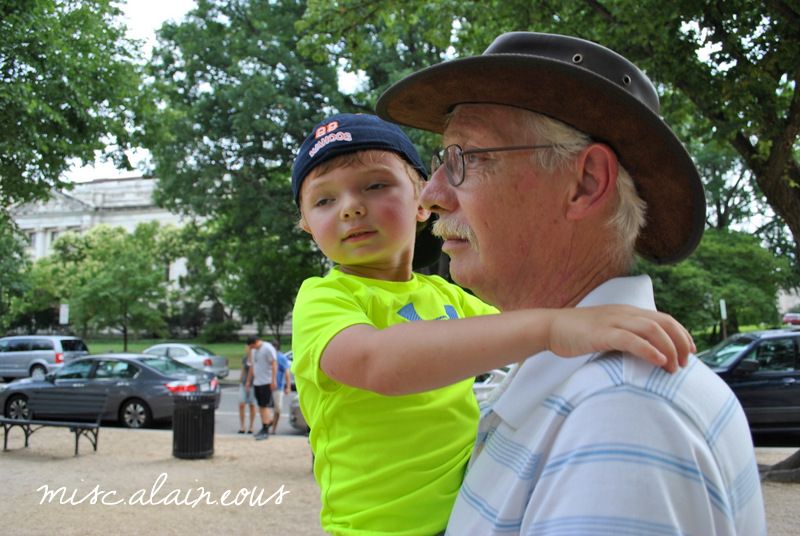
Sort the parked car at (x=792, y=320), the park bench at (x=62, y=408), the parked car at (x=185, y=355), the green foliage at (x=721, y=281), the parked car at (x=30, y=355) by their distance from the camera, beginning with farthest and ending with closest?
the parked car at (x=792, y=320) < the parked car at (x=30, y=355) < the parked car at (x=185, y=355) < the green foliage at (x=721, y=281) < the park bench at (x=62, y=408)

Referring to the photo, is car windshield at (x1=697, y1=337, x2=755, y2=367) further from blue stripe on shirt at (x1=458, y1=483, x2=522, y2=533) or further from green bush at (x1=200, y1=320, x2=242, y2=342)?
green bush at (x1=200, y1=320, x2=242, y2=342)

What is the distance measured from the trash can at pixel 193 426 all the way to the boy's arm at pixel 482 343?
9883mm

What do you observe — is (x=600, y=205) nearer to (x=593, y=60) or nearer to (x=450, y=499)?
(x=593, y=60)

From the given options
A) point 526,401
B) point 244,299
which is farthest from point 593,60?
point 244,299

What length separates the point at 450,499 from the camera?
1.78 metres

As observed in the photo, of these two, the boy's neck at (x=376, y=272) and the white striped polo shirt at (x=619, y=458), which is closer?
the white striped polo shirt at (x=619, y=458)

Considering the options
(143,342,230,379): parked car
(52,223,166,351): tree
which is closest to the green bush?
(52,223,166,351): tree

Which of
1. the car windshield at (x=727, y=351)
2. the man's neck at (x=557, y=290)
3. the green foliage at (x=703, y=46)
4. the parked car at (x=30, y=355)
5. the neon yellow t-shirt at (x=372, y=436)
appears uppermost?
the green foliage at (x=703, y=46)

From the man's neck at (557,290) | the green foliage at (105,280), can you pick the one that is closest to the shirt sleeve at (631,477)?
the man's neck at (557,290)

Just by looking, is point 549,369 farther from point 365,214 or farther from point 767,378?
point 767,378

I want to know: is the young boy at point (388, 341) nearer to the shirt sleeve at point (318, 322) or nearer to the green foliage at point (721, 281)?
the shirt sleeve at point (318, 322)

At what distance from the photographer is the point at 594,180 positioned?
1.50 meters

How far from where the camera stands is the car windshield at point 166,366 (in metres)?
15.5

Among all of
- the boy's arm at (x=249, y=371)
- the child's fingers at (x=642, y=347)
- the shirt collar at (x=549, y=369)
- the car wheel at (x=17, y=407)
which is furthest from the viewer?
the car wheel at (x=17, y=407)
